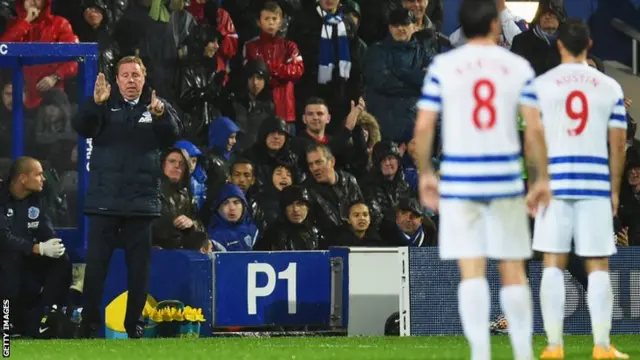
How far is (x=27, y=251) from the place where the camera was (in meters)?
13.0

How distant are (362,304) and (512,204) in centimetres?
575

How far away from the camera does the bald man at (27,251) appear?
13062mm

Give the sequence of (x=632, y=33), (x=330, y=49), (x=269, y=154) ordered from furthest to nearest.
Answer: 1. (x=632, y=33)
2. (x=330, y=49)
3. (x=269, y=154)

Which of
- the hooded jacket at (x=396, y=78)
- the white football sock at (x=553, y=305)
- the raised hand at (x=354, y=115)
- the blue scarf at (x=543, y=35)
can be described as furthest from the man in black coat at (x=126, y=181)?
the blue scarf at (x=543, y=35)

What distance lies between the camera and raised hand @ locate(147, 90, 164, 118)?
1199cm

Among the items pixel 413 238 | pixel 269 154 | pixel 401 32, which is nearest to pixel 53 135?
pixel 269 154

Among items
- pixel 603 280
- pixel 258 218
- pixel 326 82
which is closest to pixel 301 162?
pixel 258 218

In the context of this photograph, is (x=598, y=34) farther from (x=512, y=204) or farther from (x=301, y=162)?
(x=512, y=204)

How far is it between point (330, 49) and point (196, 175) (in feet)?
10.0

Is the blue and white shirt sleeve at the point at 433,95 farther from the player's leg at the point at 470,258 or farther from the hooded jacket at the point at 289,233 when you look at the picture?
the hooded jacket at the point at 289,233

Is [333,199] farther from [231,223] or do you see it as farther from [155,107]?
[155,107]

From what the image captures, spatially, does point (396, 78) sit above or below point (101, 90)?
above

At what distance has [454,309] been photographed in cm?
1284

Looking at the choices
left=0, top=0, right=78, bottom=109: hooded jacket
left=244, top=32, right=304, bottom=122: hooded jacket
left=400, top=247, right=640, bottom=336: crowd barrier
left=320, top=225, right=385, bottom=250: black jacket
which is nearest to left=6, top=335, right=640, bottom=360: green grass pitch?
left=400, top=247, right=640, bottom=336: crowd barrier
